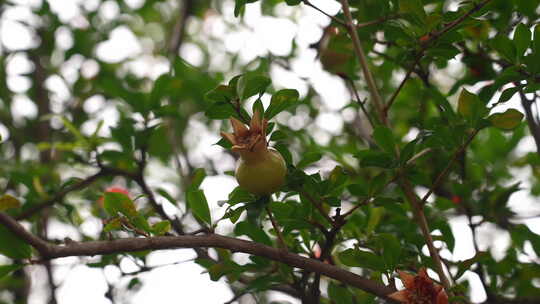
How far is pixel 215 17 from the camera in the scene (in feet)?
8.85

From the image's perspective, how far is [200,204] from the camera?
2.94ft

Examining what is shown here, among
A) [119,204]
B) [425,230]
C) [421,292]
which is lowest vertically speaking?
[421,292]

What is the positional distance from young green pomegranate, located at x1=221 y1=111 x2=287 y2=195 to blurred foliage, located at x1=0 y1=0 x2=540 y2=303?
0.04 metres

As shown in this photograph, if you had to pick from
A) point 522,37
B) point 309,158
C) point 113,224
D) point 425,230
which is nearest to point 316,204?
point 309,158

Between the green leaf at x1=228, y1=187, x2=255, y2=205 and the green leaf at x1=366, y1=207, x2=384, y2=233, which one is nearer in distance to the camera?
the green leaf at x1=228, y1=187, x2=255, y2=205

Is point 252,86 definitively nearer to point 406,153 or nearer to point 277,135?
point 277,135

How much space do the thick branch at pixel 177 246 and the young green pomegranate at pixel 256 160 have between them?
0.29 ft

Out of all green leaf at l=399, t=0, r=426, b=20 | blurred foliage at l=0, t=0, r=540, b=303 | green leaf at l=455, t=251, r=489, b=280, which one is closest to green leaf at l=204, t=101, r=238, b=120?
blurred foliage at l=0, t=0, r=540, b=303

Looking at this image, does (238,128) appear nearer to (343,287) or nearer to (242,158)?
(242,158)

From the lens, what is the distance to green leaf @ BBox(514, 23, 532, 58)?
2.91ft

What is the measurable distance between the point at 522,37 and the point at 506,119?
15cm

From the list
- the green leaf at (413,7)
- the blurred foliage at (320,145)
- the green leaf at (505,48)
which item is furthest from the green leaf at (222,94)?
the green leaf at (505,48)

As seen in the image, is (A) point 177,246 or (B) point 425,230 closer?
(A) point 177,246

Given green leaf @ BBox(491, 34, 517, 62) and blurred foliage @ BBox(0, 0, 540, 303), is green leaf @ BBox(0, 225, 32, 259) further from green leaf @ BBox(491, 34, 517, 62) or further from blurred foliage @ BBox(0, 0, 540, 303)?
green leaf @ BBox(491, 34, 517, 62)
